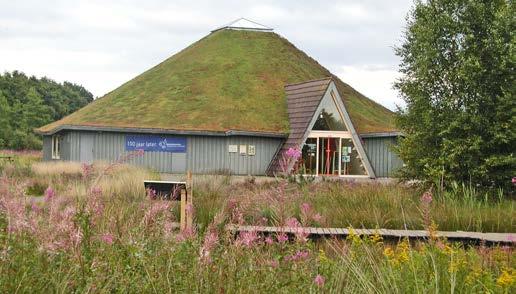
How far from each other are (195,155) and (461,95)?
60.9ft

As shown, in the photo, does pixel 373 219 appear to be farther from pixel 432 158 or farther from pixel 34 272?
pixel 34 272

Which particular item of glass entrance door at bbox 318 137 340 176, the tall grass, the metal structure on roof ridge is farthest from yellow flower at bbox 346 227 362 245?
the metal structure on roof ridge

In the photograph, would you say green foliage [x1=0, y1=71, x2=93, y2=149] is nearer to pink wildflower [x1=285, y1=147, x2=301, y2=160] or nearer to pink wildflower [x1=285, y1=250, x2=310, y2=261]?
pink wildflower [x1=285, y1=147, x2=301, y2=160]

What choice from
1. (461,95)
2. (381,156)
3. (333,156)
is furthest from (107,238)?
(381,156)

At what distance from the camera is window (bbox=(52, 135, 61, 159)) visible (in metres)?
34.6

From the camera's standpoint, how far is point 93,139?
1217 inches

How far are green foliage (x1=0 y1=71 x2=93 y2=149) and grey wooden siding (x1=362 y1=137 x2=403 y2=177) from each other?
4381 cm

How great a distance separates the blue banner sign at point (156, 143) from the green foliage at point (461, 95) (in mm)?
17373

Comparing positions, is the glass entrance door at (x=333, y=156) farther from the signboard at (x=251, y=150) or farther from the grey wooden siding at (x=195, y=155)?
the signboard at (x=251, y=150)

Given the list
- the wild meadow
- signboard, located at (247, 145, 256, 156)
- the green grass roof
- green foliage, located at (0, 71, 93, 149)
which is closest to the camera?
the wild meadow

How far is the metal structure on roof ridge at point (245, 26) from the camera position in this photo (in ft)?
160

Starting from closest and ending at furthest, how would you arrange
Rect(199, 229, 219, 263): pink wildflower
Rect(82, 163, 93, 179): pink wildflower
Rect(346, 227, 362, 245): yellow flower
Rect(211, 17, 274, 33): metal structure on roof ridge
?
Rect(199, 229, 219, 263): pink wildflower < Rect(82, 163, 93, 179): pink wildflower < Rect(346, 227, 362, 245): yellow flower < Rect(211, 17, 274, 33): metal structure on roof ridge

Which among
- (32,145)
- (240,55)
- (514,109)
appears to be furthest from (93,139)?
(32,145)

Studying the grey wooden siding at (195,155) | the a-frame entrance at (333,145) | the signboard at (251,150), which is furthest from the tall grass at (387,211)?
the a-frame entrance at (333,145)
